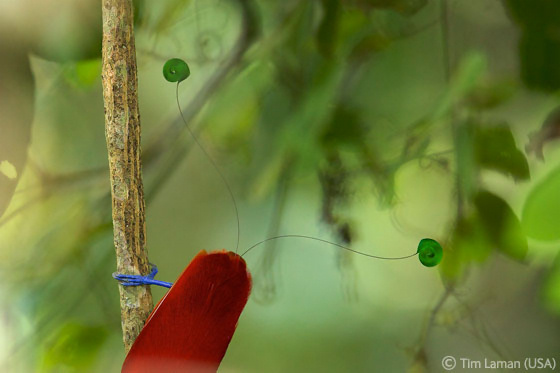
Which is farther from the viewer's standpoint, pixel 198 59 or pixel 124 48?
pixel 198 59

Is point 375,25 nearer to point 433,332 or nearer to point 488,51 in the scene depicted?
point 488,51

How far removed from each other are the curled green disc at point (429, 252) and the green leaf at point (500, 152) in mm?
130

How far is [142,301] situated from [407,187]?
1.14 ft

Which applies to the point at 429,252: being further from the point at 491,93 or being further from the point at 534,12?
the point at 534,12

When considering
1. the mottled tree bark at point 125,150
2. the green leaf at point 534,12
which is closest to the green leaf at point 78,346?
the mottled tree bark at point 125,150

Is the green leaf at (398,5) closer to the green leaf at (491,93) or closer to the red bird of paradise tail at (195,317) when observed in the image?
the green leaf at (491,93)

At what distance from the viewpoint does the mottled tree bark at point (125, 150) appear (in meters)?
0.62

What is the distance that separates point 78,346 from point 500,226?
22.1 inches

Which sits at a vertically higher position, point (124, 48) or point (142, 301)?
point (124, 48)

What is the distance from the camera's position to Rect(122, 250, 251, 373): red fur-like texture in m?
0.60

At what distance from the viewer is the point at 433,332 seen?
717 millimetres

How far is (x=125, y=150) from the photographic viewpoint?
0.63 m

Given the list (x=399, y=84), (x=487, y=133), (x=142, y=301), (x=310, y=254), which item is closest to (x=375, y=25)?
(x=399, y=84)

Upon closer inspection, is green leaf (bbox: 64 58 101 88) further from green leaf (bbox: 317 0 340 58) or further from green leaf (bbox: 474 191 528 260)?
green leaf (bbox: 474 191 528 260)
